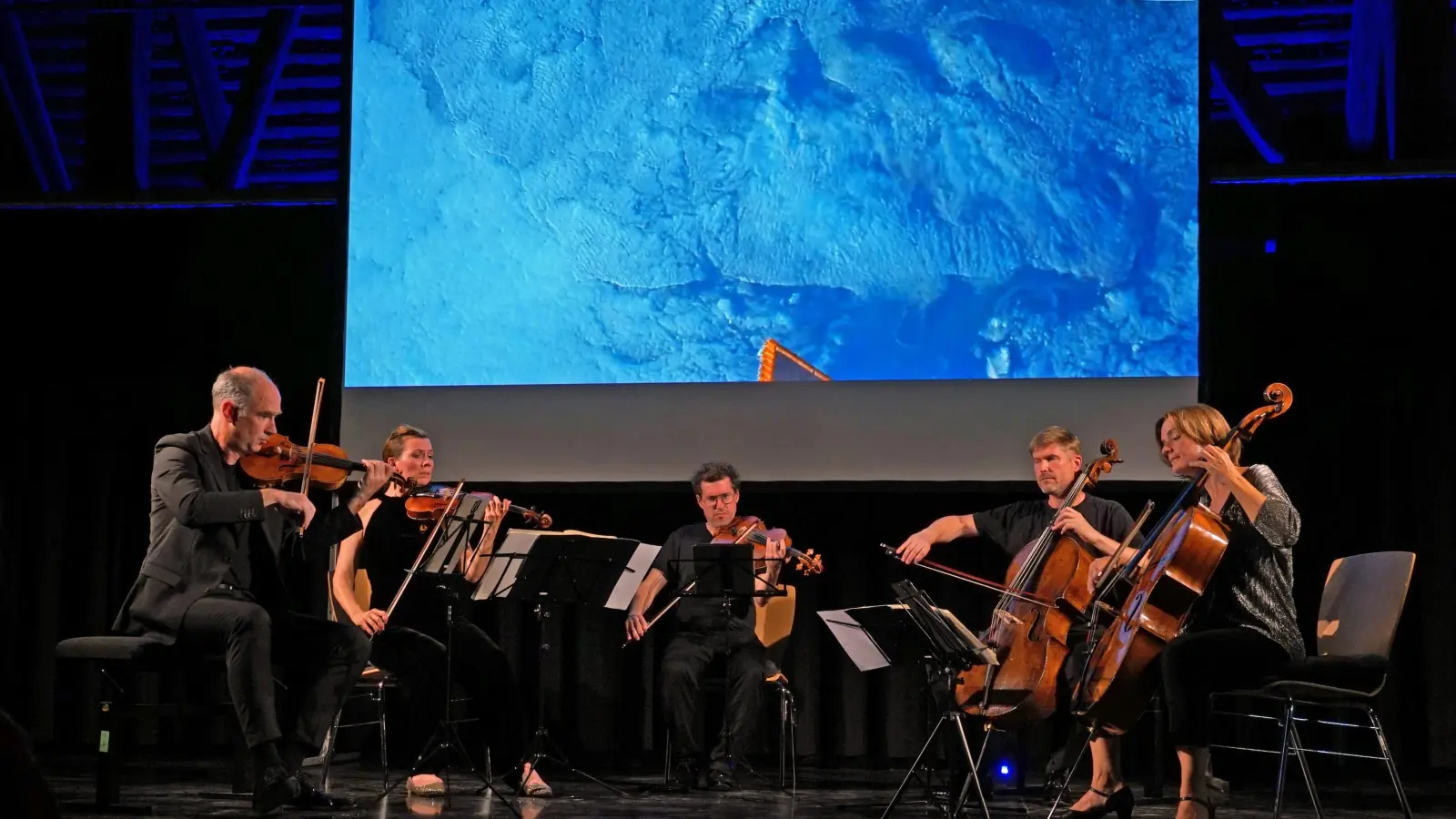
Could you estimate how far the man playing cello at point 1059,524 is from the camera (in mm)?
3854

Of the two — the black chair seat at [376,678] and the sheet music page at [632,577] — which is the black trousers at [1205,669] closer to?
the sheet music page at [632,577]

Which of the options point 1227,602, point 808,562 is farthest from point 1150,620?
point 808,562

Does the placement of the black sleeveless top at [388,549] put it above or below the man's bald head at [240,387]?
below

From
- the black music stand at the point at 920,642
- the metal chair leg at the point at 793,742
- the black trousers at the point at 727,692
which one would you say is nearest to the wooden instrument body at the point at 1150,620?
the black music stand at the point at 920,642

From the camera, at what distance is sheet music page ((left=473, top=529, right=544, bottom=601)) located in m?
4.23

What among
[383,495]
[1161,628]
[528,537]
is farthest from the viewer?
[383,495]

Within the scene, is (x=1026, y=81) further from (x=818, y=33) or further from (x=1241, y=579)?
(x=1241, y=579)

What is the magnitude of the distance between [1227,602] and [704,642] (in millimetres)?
2037

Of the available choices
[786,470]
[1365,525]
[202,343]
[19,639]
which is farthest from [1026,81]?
[19,639]

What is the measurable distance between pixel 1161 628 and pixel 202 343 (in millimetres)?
4443

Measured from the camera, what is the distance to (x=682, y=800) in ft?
14.3

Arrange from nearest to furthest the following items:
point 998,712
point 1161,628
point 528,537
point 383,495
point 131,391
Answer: point 1161,628
point 998,712
point 528,537
point 383,495
point 131,391

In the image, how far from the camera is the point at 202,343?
590 centimetres

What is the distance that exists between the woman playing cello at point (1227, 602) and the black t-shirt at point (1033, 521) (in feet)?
2.63
